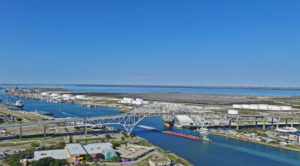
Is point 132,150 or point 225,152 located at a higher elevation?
point 132,150

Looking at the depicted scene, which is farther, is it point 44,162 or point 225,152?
point 225,152

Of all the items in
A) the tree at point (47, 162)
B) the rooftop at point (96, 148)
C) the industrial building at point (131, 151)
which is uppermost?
the tree at point (47, 162)

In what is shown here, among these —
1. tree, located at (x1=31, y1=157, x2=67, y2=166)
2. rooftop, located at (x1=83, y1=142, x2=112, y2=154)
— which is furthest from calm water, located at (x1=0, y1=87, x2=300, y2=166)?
tree, located at (x1=31, y1=157, x2=67, y2=166)

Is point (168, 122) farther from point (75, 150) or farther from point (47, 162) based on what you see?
point (47, 162)

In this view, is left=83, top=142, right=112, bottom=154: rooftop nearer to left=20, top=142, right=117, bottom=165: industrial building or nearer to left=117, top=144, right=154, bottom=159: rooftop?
left=20, top=142, right=117, bottom=165: industrial building

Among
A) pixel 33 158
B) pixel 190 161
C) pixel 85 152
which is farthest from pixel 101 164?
pixel 190 161

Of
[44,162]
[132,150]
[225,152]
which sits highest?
[44,162]

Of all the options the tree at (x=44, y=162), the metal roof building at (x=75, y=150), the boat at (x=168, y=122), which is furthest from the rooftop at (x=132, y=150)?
the boat at (x=168, y=122)

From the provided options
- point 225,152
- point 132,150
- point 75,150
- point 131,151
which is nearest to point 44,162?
point 75,150

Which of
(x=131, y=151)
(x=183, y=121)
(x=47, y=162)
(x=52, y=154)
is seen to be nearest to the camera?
(x=47, y=162)

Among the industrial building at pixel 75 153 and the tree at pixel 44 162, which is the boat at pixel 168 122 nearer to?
the industrial building at pixel 75 153

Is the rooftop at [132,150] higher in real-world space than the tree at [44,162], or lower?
lower
